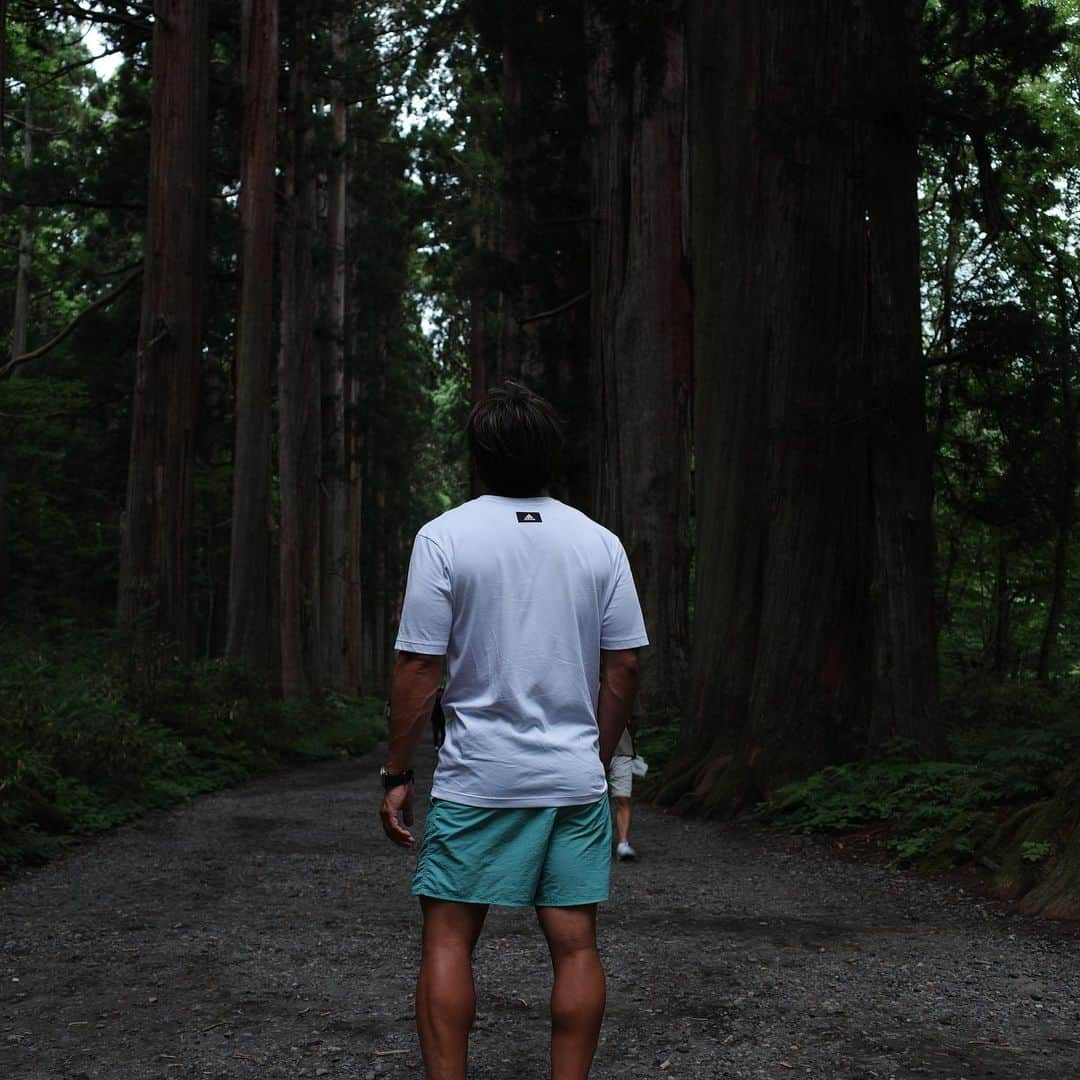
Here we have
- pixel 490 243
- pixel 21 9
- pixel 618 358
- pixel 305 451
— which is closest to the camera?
pixel 618 358

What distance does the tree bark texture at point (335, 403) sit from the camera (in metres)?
31.0

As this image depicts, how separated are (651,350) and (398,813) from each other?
529 inches

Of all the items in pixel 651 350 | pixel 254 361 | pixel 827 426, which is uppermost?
pixel 254 361

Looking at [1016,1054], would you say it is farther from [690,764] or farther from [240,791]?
[240,791]

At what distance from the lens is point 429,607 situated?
3422 mm

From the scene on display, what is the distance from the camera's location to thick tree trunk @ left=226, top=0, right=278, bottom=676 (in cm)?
2008

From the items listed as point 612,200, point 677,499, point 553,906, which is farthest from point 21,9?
point 553,906

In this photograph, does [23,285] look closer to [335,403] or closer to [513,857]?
[335,403]

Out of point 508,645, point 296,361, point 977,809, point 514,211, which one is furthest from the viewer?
point 296,361

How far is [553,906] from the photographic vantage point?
135 inches

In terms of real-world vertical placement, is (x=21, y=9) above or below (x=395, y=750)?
above

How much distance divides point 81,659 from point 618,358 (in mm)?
6961

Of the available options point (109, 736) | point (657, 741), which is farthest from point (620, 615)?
point (657, 741)

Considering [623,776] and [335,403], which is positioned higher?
[335,403]
